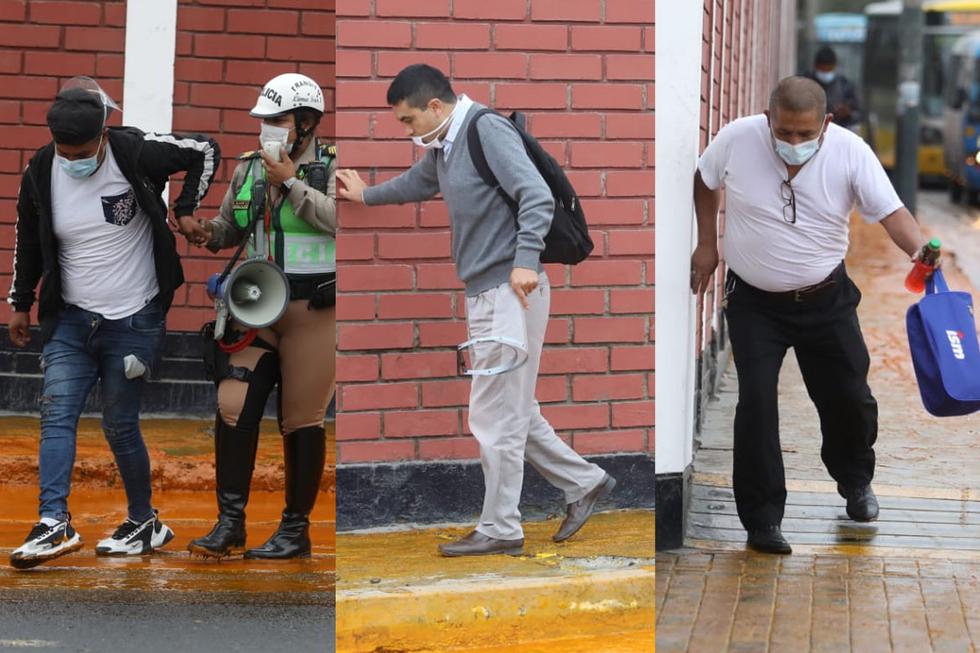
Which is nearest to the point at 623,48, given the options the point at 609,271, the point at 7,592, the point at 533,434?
the point at 609,271

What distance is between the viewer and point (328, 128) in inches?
316

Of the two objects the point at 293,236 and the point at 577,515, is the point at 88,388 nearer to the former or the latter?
the point at 293,236

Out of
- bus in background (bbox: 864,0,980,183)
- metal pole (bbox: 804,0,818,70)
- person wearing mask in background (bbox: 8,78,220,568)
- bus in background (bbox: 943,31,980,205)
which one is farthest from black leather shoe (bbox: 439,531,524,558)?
metal pole (bbox: 804,0,818,70)

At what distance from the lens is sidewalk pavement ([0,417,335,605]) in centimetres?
559

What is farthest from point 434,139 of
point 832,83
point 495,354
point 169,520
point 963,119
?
point 963,119

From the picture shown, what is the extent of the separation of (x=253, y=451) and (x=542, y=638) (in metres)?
1.52

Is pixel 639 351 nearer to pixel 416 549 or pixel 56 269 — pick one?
pixel 416 549

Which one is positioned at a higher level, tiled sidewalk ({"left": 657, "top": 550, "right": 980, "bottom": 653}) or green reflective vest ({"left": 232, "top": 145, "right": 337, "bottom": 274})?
green reflective vest ({"left": 232, "top": 145, "right": 337, "bottom": 274})

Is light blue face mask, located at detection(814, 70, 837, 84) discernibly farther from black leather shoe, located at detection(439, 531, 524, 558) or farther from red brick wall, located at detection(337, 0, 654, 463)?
black leather shoe, located at detection(439, 531, 524, 558)

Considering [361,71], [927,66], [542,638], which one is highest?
[927,66]

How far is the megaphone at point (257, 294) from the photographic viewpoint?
5508 millimetres

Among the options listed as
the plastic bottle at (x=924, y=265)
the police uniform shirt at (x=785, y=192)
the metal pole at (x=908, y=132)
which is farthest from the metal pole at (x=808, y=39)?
the police uniform shirt at (x=785, y=192)

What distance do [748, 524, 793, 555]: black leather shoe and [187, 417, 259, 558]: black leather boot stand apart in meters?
1.89

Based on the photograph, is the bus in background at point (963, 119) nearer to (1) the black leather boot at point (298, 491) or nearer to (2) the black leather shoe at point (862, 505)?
(2) the black leather shoe at point (862, 505)
